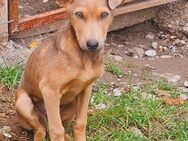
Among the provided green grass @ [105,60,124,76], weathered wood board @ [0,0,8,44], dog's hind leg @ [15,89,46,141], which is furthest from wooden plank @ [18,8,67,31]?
A: dog's hind leg @ [15,89,46,141]

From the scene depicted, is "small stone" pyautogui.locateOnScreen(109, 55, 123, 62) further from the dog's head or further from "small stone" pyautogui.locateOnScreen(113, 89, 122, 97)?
the dog's head

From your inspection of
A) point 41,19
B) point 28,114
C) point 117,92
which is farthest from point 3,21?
point 28,114

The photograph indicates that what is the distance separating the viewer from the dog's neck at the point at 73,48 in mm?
4984

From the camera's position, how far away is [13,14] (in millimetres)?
6871

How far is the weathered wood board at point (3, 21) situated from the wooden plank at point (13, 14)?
62mm

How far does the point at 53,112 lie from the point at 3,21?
2.10m

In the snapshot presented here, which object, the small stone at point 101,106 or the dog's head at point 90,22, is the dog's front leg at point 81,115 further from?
the small stone at point 101,106

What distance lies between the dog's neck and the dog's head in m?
0.22

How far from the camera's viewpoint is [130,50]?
26.4ft

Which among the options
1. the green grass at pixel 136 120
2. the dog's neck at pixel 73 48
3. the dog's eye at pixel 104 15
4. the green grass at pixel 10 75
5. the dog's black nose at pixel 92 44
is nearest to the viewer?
the dog's black nose at pixel 92 44

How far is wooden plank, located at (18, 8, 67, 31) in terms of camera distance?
7.02 m

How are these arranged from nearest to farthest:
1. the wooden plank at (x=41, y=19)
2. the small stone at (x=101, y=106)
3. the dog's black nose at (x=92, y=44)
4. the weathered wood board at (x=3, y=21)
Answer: the dog's black nose at (x=92, y=44) < the small stone at (x=101, y=106) < the weathered wood board at (x=3, y=21) < the wooden plank at (x=41, y=19)

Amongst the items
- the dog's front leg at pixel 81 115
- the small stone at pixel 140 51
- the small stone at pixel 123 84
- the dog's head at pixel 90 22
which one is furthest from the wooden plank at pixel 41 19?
the dog's head at pixel 90 22

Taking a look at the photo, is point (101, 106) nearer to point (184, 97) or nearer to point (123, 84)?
point (123, 84)
